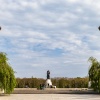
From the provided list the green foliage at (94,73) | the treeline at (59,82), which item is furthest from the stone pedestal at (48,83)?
the green foliage at (94,73)

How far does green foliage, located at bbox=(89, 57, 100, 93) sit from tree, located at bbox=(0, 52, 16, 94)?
28.5ft

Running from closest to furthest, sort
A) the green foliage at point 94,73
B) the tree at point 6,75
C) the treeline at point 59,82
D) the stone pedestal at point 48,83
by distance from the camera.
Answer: the tree at point 6,75 < the green foliage at point 94,73 < the stone pedestal at point 48,83 < the treeline at point 59,82

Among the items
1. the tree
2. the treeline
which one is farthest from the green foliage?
the treeline

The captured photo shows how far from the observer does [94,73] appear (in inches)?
1414

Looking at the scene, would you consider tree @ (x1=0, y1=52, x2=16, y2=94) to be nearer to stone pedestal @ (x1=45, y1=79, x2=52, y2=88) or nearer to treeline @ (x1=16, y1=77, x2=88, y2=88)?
stone pedestal @ (x1=45, y1=79, x2=52, y2=88)

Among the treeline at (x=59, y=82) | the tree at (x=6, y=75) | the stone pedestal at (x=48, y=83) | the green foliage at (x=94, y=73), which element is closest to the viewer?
the tree at (x=6, y=75)

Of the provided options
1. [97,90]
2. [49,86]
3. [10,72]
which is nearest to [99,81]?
[97,90]

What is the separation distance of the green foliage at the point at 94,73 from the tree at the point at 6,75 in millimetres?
8677

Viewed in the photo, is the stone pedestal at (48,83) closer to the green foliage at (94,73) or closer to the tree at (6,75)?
the green foliage at (94,73)

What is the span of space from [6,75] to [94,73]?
9.51 metres

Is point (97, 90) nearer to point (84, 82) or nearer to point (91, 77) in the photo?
point (91, 77)

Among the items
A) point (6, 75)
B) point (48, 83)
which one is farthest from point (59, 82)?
point (6, 75)

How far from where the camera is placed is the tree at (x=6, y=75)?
31.6m

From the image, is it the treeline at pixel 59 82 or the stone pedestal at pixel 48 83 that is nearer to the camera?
the stone pedestal at pixel 48 83
